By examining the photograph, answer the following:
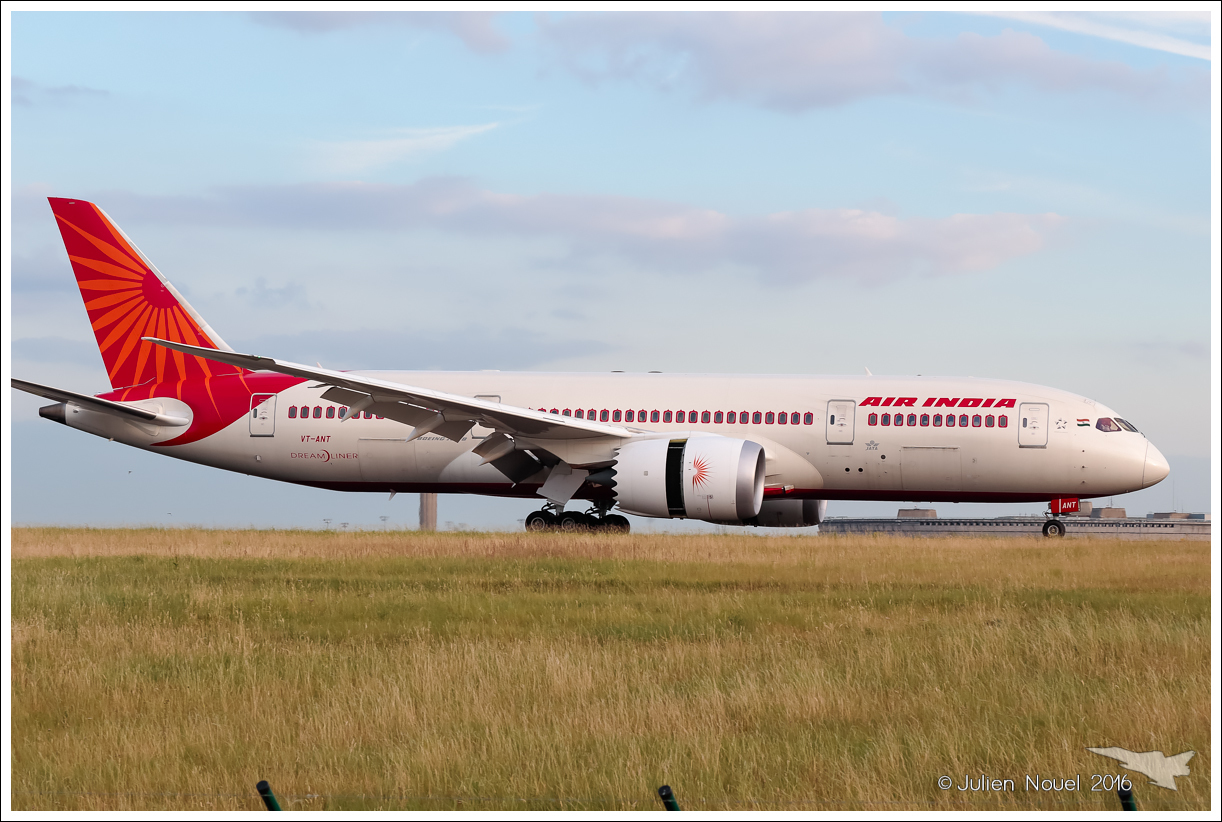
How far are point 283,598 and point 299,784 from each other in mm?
7507

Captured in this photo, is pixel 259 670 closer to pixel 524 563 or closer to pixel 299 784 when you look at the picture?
pixel 299 784

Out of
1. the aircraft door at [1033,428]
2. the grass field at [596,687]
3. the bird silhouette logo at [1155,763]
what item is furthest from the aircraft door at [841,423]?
the bird silhouette logo at [1155,763]

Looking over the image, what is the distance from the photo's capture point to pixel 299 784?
7.34 m

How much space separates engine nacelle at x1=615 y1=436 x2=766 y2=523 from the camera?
2206 cm

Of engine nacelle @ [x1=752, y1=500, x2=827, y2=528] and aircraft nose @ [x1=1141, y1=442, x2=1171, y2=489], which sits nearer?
aircraft nose @ [x1=1141, y1=442, x2=1171, y2=489]

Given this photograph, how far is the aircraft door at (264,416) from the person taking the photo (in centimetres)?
2738

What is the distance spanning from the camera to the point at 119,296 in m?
29.7

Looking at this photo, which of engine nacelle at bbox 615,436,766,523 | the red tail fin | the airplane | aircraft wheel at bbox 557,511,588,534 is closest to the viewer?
engine nacelle at bbox 615,436,766,523

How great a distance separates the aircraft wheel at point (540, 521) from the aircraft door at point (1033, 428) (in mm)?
9864

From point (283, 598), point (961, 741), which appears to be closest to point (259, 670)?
point (283, 598)

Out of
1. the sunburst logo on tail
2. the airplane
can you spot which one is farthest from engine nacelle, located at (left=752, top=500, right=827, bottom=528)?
the sunburst logo on tail

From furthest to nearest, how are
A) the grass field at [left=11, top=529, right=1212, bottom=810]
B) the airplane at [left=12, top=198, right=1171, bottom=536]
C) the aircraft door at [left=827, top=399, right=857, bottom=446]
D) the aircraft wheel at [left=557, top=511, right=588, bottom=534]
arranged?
the aircraft wheel at [left=557, top=511, right=588, bottom=534]
the aircraft door at [left=827, top=399, right=857, bottom=446]
the airplane at [left=12, top=198, right=1171, bottom=536]
the grass field at [left=11, top=529, right=1212, bottom=810]

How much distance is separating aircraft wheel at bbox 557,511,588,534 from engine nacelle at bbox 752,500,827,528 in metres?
3.88

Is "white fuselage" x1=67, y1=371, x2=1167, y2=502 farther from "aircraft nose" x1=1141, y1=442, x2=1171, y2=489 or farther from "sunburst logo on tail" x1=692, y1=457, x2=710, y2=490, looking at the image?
"sunburst logo on tail" x1=692, y1=457, x2=710, y2=490
